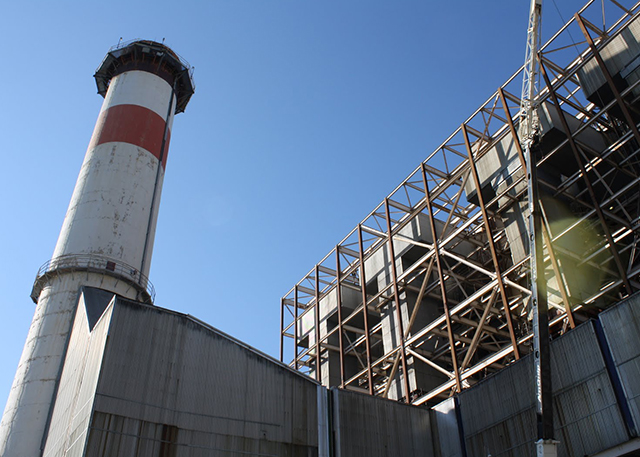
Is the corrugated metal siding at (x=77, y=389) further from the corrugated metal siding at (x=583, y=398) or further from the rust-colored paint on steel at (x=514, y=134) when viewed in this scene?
the rust-colored paint on steel at (x=514, y=134)

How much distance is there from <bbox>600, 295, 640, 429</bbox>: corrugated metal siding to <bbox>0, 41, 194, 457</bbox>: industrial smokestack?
22.0 metres

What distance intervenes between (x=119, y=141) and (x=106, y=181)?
2.96 meters

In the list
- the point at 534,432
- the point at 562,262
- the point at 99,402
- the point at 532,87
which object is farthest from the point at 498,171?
the point at 99,402

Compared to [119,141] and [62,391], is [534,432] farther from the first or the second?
[119,141]

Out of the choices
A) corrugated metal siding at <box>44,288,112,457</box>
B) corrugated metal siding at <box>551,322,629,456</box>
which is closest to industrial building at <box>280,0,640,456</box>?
corrugated metal siding at <box>551,322,629,456</box>

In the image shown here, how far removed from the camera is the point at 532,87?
30375mm

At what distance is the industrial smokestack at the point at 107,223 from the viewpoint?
26.0 m

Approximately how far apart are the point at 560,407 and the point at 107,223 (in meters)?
23.1

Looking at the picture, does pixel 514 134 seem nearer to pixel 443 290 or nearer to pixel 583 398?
pixel 443 290

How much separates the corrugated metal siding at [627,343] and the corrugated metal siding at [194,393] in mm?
11075

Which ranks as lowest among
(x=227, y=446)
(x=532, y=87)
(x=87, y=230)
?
(x=227, y=446)

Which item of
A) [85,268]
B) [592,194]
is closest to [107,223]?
[85,268]

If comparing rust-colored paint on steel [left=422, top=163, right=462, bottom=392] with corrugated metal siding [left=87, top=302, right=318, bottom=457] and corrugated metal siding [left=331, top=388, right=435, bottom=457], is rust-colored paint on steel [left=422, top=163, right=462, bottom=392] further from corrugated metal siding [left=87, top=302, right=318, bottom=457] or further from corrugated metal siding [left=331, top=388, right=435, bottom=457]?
corrugated metal siding [left=87, top=302, right=318, bottom=457]

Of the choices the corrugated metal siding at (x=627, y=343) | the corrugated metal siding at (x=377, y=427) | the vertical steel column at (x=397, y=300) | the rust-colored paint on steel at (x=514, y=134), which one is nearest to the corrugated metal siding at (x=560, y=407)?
the corrugated metal siding at (x=627, y=343)
